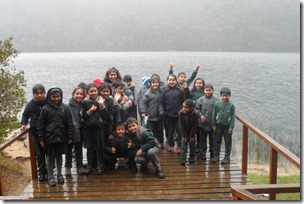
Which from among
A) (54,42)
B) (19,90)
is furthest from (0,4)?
(19,90)

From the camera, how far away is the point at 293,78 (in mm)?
40375

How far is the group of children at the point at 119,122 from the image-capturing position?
4859 mm

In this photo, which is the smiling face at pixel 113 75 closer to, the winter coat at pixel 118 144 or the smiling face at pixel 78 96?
the smiling face at pixel 78 96

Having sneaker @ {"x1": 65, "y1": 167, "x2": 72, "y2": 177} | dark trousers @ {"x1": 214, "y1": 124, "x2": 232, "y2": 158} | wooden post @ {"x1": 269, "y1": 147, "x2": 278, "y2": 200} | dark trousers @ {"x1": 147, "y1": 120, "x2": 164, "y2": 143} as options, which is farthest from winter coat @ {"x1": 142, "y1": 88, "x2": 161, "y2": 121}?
wooden post @ {"x1": 269, "y1": 147, "x2": 278, "y2": 200}

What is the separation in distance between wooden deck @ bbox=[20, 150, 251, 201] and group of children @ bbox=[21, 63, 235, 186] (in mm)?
169

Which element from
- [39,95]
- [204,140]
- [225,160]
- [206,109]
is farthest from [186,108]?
[39,95]

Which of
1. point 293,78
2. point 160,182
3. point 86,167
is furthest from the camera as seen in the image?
point 293,78

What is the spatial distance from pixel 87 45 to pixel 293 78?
66.0 metres

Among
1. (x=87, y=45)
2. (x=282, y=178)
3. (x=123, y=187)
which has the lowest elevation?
(x=282, y=178)

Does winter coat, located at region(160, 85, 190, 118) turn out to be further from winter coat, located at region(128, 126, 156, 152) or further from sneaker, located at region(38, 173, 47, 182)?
sneaker, located at region(38, 173, 47, 182)

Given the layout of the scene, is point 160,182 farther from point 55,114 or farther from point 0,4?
point 0,4

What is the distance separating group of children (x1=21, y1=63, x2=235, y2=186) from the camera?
4.86 meters

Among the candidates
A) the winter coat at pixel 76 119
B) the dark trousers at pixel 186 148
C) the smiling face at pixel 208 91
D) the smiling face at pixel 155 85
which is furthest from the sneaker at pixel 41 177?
the smiling face at pixel 208 91

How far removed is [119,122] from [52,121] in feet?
3.67
